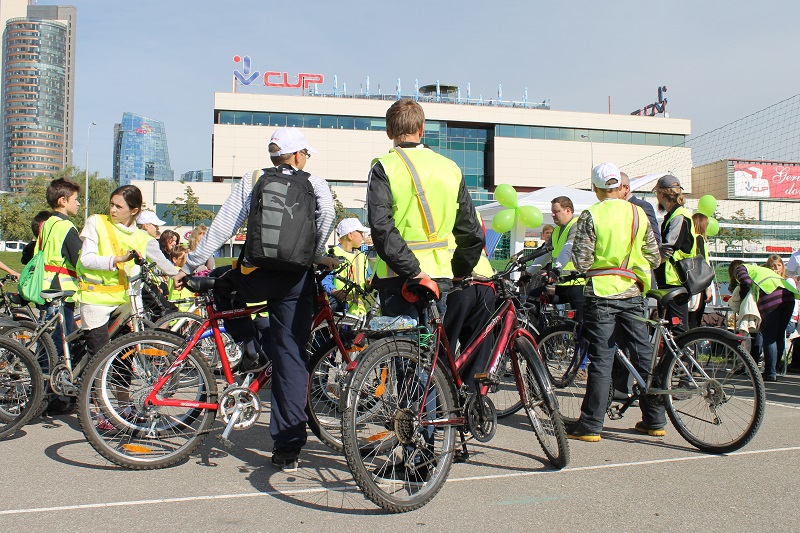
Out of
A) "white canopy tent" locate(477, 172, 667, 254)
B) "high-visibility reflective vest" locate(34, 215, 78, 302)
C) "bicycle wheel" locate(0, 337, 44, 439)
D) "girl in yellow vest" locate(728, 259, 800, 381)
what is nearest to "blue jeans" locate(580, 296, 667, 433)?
"bicycle wheel" locate(0, 337, 44, 439)

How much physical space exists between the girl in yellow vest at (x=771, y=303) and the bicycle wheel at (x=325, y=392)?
6614 mm

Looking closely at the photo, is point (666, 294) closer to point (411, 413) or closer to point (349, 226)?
Result: point (411, 413)

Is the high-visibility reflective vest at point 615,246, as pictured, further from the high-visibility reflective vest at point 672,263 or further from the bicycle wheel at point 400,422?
the bicycle wheel at point 400,422

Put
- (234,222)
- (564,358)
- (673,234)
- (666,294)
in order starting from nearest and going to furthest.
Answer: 1. (234,222)
2. (666,294)
3. (564,358)
4. (673,234)

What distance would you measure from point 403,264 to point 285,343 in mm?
1036

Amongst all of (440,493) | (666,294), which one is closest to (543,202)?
(666,294)

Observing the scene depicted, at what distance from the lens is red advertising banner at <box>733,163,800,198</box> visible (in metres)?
78.3

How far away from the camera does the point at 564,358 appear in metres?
6.03

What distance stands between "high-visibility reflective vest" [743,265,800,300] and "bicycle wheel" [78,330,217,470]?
7857 millimetres

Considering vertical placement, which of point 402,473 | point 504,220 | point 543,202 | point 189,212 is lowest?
point 402,473

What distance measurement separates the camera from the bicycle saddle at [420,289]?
3.85m

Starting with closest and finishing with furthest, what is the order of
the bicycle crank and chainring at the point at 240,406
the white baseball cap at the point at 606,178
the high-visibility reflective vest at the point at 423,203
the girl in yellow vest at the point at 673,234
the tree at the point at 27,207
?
the high-visibility reflective vest at the point at 423,203 → the bicycle crank and chainring at the point at 240,406 → the white baseball cap at the point at 606,178 → the girl in yellow vest at the point at 673,234 → the tree at the point at 27,207

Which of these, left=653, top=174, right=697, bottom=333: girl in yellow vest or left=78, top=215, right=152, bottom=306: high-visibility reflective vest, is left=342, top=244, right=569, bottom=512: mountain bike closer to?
left=78, top=215, right=152, bottom=306: high-visibility reflective vest

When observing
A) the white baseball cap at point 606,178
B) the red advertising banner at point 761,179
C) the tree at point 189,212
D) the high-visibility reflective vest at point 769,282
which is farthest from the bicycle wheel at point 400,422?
the red advertising banner at point 761,179
